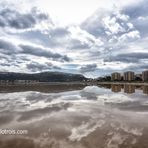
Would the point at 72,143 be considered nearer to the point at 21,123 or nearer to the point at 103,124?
the point at 103,124

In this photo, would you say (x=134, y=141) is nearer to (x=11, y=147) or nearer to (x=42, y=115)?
(x=11, y=147)

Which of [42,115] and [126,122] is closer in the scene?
[126,122]

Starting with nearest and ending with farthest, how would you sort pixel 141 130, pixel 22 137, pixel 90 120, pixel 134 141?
pixel 134 141 < pixel 22 137 < pixel 141 130 < pixel 90 120

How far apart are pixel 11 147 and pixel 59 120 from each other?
8107mm

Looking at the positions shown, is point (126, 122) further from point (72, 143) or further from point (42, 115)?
point (42, 115)

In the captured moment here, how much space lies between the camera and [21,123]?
62.3ft

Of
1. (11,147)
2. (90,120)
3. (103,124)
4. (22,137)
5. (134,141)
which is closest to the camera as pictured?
(11,147)

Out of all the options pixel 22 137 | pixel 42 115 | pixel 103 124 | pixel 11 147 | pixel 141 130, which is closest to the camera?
pixel 11 147

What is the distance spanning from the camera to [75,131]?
1605 cm

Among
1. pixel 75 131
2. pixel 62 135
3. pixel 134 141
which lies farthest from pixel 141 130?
pixel 62 135

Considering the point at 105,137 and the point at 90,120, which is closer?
the point at 105,137

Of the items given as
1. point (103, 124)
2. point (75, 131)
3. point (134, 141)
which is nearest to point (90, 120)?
point (103, 124)

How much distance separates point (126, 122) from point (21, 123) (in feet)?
30.4

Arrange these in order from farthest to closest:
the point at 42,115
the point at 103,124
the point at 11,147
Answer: the point at 42,115
the point at 103,124
the point at 11,147
